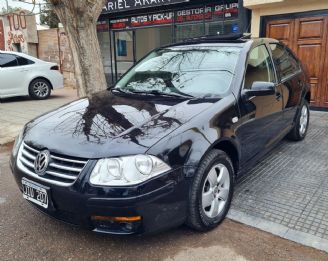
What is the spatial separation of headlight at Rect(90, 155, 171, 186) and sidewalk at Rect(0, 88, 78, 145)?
13.6 feet

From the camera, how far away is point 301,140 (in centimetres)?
541

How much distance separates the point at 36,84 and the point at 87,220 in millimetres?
9157

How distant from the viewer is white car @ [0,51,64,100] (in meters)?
9.97

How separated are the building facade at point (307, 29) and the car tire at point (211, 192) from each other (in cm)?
547

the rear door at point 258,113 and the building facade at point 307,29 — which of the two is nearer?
the rear door at point 258,113

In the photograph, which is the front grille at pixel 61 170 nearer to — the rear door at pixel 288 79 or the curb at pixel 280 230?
the curb at pixel 280 230

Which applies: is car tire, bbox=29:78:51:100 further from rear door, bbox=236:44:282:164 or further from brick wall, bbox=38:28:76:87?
rear door, bbox=236:44:282:164

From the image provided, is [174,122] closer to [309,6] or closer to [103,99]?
[103,99]

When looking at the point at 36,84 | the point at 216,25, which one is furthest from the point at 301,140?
the point at 36,84

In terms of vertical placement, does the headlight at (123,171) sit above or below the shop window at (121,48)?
below

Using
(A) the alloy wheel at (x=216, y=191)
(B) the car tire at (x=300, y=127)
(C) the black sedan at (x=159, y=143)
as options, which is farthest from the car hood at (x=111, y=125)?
(B) the car tire at (x=300, y=127)

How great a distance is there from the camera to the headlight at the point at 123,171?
7.57ft

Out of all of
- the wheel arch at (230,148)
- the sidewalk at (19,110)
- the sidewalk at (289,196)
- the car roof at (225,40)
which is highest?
the car roof at (225,40)

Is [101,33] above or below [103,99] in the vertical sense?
above
